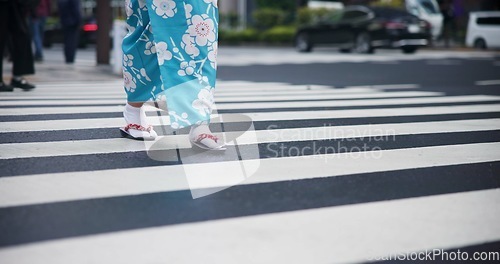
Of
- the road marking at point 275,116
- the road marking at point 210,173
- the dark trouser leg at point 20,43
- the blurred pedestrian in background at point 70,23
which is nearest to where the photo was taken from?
the road marking at point 210,173

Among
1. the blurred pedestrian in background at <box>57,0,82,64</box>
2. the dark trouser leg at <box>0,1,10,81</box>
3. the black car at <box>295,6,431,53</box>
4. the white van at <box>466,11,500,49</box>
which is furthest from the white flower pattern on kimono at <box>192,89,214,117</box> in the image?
the white van at <box>466,11,500,49</box>

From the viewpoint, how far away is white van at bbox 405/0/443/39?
28.2 metres

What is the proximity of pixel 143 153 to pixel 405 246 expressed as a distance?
5.72ft

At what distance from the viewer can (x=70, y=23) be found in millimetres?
12086

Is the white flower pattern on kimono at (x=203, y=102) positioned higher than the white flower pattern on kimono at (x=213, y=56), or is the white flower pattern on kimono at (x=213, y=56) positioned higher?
the white flower pattern on kimono at (x=213, y=56)

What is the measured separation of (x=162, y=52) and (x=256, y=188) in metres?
1.03

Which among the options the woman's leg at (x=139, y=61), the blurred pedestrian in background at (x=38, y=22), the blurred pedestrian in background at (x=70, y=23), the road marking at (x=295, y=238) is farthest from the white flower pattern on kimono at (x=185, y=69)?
the blurred pedestrian in background at (x=38, y=22)

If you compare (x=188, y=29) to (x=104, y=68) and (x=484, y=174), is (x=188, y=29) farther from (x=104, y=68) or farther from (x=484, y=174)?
(x=104, y=68)

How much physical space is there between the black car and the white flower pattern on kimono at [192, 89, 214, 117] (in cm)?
1671

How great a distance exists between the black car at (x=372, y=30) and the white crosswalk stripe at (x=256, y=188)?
48.2 ft

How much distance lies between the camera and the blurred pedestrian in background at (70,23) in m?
12.1

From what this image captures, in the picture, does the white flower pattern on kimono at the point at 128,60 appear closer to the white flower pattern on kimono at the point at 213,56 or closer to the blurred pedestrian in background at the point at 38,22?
the white flower pattern on kimono at the point at 213,56

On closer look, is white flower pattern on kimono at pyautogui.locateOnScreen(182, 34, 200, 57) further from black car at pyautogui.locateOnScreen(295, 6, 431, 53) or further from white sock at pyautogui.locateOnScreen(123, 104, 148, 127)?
black car at pyautogui.locateOnScreen(295, 6, 431, 53)

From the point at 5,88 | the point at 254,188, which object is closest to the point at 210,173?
the point at 254,188
